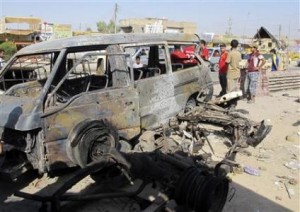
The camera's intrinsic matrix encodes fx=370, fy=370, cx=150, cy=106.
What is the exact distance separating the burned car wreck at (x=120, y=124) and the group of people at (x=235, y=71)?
3347 millimetres

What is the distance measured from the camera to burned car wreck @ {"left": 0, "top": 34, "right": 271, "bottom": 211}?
397 cm

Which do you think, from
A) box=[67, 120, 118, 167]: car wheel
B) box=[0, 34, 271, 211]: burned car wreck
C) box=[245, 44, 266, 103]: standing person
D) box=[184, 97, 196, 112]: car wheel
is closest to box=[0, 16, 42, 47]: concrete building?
box=[245, 44, 266, 103]: standing person

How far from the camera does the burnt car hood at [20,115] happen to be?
4.17 m

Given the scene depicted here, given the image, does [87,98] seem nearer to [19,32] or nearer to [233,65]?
[233,65]

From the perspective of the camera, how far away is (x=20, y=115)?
4.26 meters

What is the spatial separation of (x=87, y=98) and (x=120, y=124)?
651 mm

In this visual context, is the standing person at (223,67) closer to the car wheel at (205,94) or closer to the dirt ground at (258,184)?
the car wheel at (205,94)

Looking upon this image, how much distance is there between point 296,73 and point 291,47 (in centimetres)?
3584

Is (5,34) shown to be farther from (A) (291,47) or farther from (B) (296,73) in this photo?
(A) (291,47)

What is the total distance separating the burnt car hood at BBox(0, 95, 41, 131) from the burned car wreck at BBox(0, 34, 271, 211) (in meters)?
0.01

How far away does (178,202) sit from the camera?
3.81 m

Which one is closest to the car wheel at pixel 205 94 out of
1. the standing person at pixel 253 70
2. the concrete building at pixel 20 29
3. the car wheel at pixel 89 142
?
the car wheel at pixel 89 142

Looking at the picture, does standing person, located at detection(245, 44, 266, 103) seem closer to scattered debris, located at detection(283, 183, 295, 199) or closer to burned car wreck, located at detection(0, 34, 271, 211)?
burned car wreck, located at detection(0, 34, 271, 211)

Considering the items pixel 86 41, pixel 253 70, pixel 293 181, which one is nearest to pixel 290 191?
pixel 293 181
